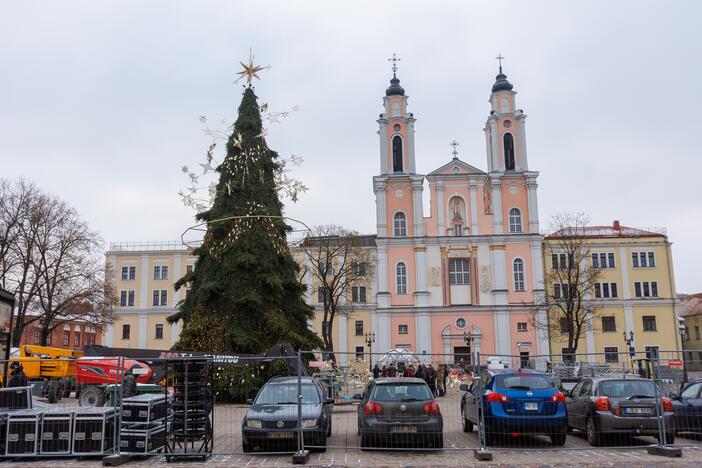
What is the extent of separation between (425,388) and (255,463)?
3.91 m

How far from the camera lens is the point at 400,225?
62469mm

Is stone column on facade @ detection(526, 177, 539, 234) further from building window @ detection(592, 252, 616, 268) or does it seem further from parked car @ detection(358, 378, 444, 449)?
parked car @ detection(358, 378, 444, 449)

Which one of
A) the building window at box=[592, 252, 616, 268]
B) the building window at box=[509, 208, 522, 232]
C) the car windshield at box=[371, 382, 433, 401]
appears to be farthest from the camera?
the building window at box=[592, 252, 616, 268]

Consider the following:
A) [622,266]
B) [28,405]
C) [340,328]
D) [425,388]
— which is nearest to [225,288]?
[28,405]

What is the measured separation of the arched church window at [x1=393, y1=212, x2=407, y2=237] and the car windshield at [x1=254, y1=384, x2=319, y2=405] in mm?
48272

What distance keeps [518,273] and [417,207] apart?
1151cm

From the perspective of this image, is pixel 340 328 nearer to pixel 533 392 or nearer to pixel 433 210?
pixel 433 210

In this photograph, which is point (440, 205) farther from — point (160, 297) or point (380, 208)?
point (160, 297)

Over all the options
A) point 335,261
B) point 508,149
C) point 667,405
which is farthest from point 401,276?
point 667,405

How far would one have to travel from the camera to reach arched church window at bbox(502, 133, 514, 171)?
63188 mm

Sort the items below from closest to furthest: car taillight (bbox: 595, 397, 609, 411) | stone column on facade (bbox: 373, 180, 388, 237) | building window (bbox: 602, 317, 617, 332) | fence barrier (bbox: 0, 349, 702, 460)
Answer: fence barrier (bbox: 0, 349, 702, 460) → car taillight (bbox: 595, 397, 609, 411) → stone column on facade (bbox: 373, 180, 388, 237) → building window (bbox: 602, 317, 617, 332)

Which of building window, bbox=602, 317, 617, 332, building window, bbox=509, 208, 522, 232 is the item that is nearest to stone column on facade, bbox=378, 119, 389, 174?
building window, bbox=509, 208, 522, 232

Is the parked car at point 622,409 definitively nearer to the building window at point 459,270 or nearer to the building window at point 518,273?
the building window at point 518,273

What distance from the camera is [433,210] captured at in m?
62.3
